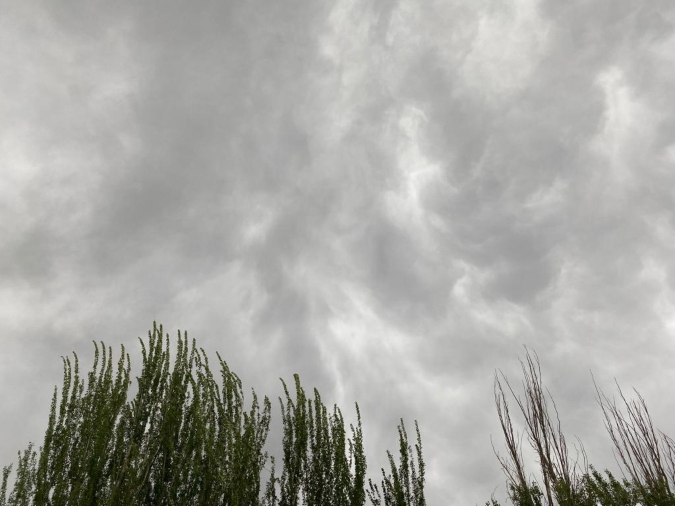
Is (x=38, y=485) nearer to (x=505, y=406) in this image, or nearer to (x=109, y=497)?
(x=109, y=497)

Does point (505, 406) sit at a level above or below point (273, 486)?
above

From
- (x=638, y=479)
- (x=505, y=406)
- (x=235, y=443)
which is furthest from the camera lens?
(x=505, y=406)

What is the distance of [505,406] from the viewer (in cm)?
692

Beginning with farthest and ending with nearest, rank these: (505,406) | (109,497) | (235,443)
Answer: (505,406)
(235,443)
(109,497)

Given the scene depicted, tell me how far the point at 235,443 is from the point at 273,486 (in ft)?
4.81

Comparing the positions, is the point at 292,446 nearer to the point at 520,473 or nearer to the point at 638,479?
the point at 520,473

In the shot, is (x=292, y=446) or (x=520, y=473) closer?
(x=520, y=473)

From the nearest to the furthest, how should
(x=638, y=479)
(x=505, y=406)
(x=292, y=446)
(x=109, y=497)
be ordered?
(x=109, y=497) < (x=638, y=479) < (x=505, y=406) < (x=292, y=446)

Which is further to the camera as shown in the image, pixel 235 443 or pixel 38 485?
pixel 235 443

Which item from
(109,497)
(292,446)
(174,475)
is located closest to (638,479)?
(292,446)

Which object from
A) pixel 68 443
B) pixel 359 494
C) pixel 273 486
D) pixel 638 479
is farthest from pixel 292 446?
pixel 638 479

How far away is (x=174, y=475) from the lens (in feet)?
19.4

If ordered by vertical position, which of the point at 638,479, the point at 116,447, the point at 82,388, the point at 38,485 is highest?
the point at 82,388

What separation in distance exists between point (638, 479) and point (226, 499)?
5513 millimetres
